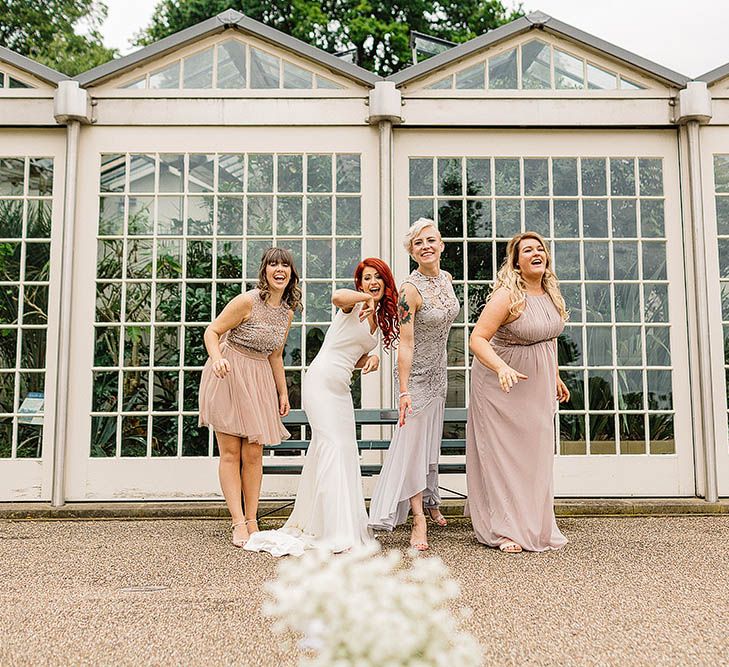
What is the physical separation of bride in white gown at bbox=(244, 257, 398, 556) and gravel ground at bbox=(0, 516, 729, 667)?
0.33 metres

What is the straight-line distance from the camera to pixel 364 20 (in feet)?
64.9

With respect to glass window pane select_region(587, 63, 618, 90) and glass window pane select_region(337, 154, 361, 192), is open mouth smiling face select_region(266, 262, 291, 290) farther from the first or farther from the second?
glass window pane select_region(587, 63, 618, 90)

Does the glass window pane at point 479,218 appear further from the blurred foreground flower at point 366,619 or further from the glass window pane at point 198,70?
the blurred foreground flower at point 366,619

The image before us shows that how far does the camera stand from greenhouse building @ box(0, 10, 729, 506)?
17.9ft

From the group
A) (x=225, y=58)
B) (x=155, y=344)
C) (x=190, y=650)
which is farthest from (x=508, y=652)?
(x=225, y=58)

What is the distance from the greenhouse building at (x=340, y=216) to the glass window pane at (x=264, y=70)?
0.02 meters

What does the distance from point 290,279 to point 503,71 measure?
8.00 feet

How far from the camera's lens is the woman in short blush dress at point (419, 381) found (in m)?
4.27

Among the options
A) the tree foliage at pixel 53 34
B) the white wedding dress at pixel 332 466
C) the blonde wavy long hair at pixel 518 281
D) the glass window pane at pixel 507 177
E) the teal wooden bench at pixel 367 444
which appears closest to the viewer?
the white wedding dress at pixel 332 466

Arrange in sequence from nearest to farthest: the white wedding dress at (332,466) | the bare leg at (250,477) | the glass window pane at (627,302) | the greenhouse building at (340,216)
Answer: the white wedding dress at (332,466), the bare leg at (250,477), the greenhouse building at (340,216), the glass window pane at (627,302)

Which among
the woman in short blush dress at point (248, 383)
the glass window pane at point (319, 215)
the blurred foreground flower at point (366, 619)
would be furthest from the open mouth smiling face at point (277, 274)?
the blurred foreground flower at point (366, 619)

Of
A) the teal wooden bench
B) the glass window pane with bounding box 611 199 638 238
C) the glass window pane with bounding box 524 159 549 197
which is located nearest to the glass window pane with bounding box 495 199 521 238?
the glass window pane with bounding box 524 159 549 197

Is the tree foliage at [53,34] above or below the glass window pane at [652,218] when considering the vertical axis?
above

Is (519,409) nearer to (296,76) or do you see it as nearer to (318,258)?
(318,258)
